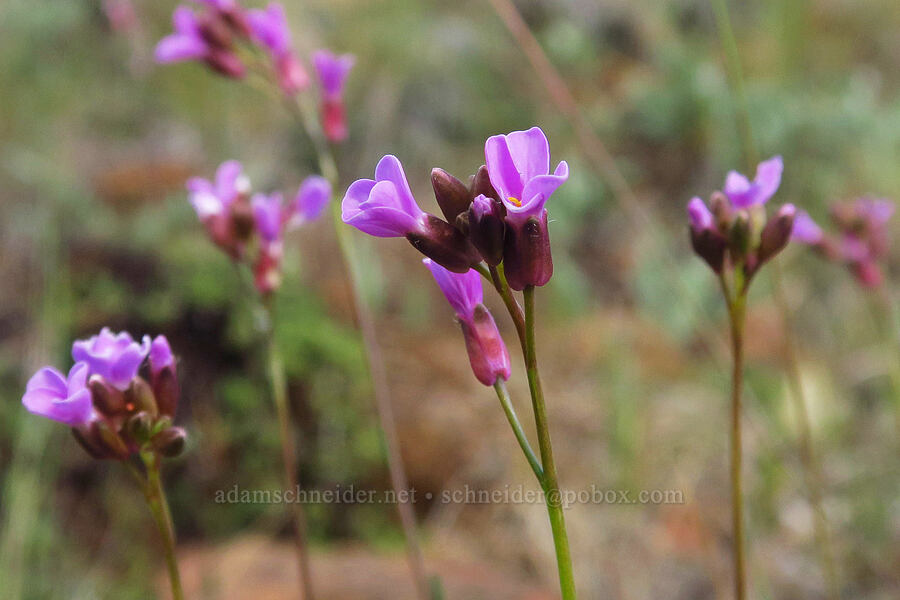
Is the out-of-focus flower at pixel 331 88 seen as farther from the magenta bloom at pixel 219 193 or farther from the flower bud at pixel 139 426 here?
the flower bud at pixel 139 426

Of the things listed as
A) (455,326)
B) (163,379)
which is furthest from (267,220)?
(455,326)

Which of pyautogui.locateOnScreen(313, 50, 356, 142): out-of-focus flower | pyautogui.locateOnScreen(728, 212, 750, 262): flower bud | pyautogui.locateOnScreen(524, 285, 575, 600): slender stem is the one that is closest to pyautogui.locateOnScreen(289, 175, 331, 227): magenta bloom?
pyautogui.locateOnScreen(313, 50, 356, 142): out-of-focus flower

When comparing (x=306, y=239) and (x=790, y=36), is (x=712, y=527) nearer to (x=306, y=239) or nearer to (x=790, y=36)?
(x=306, y=239)

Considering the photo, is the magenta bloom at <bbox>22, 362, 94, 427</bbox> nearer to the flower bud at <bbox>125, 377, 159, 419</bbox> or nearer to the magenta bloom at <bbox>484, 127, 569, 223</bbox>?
the flower bud at <bbox>125, 377, 159, 419</bbox>

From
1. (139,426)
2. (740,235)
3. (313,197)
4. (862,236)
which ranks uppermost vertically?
(313,197)

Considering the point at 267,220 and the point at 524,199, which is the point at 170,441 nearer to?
the point at 524,199
